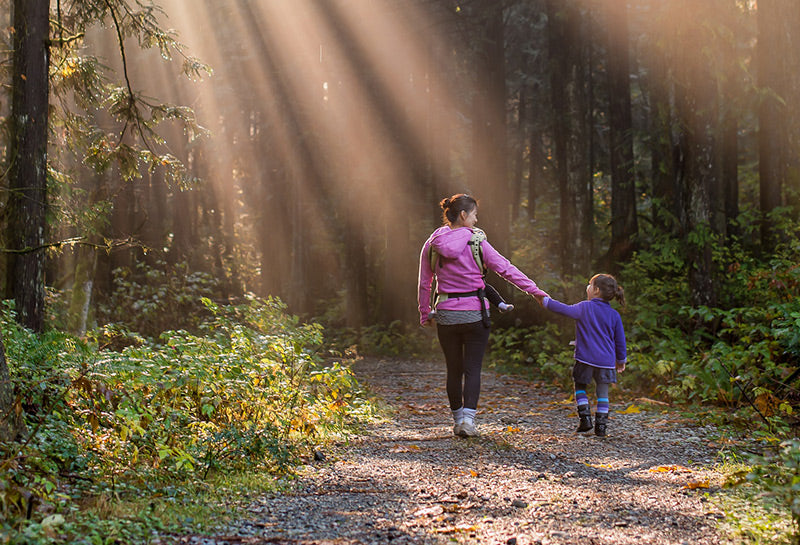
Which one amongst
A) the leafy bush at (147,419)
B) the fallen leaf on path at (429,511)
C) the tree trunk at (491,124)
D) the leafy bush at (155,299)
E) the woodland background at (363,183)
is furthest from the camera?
the tree trunk at (491,124)

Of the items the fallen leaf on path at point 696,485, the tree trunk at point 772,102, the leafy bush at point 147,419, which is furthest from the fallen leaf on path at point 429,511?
the tree trunk at point 772,102

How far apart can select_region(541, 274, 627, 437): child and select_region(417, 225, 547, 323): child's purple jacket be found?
51cm

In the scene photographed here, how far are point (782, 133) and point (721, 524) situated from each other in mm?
13365

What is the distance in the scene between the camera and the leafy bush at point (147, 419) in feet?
14.3

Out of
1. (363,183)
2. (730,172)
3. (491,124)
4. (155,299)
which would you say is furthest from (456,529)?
(363,183)

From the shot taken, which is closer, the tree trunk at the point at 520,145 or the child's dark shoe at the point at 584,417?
the child's dark shoe at the point at 584,417

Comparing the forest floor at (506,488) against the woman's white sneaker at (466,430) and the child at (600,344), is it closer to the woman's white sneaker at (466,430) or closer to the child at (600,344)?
the woman's white sneaker at (466,430)

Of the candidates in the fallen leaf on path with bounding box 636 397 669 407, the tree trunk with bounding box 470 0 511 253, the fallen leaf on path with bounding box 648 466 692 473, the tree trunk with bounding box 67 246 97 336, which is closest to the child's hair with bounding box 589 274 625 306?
the fallen leaf on path with bounding box 648 466 692 473

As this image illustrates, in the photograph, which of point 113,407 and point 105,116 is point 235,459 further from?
point 105,116

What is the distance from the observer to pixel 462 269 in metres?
7.31

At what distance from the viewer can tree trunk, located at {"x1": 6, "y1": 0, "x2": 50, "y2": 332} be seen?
1065 cm

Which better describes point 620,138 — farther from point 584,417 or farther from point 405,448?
point 405,448

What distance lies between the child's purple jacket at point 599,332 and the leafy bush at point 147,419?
2585 millimetres

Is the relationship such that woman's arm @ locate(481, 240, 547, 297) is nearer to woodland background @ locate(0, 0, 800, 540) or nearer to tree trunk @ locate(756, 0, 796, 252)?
woodland background @ locate(0, 0, 800, 540)
